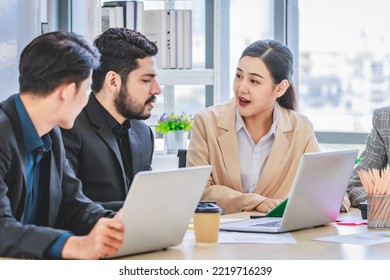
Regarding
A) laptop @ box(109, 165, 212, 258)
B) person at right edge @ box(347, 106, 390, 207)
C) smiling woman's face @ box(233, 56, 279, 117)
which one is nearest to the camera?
laptop @ box(109, 165, 212, 258)

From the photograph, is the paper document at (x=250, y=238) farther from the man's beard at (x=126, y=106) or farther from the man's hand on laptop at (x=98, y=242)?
the man's beard at (x=126, y=106)

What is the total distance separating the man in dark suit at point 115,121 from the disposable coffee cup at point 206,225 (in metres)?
0.71

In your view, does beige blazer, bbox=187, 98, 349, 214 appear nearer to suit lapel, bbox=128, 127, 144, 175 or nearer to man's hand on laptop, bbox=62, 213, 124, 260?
suit lapel, bbox=128, 127, 144, 175

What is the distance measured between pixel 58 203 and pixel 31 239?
41cm

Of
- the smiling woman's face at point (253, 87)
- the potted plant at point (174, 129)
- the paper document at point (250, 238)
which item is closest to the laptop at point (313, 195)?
the paper document at point (250, 238)

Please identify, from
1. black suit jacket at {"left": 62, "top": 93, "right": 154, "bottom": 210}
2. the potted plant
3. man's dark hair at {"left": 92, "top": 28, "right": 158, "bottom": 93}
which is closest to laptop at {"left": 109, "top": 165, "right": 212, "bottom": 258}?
black suit jacket at {"left": 62, "top": 93, "right": 154, "bottom": 210}

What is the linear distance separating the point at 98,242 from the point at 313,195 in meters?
0.83

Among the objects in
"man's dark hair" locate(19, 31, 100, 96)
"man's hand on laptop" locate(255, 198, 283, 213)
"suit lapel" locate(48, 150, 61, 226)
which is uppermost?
"man's dark hair" locate(19, 31, 100, 96)

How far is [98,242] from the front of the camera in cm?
182

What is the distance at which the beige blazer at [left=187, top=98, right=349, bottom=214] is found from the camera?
127 inches

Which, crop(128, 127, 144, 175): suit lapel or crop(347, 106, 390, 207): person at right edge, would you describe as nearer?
crop(128, 127, 144, 175): suit lapel

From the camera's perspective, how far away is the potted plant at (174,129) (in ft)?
14.7

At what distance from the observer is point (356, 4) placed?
450cm

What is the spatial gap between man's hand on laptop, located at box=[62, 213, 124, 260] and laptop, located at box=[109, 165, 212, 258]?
23 millimetres
